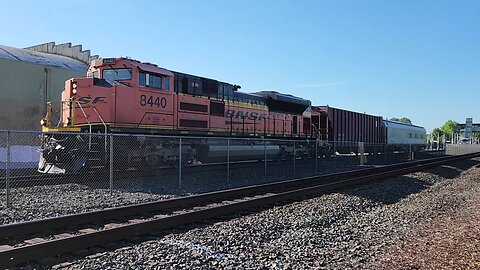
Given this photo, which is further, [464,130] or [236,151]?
[464,130]

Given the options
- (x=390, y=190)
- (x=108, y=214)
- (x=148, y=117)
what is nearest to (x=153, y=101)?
(x=148, y=117)

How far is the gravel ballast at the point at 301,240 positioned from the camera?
6.25 m

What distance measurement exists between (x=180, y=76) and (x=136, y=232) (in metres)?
11.3

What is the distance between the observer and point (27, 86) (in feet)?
91.6

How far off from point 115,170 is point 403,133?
137 ft

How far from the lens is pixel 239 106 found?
875 inches

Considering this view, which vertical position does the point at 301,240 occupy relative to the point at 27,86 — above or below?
below

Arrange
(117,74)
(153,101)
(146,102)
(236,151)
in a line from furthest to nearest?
(236,151) < (153,101) < (146,102) < (117,74)

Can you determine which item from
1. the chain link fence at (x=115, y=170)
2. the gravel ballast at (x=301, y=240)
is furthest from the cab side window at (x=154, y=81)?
the gravel ballast at (x=301, y=240)

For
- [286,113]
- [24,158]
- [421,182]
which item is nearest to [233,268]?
[421,182]

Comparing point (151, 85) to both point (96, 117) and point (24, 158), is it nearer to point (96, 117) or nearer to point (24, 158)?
point (96, 117)

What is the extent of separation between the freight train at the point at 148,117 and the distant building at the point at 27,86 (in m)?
10.4

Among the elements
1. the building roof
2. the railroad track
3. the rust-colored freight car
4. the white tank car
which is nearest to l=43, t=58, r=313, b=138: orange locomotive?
the railroad track

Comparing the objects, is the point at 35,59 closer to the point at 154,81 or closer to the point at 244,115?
the point at 244,115
